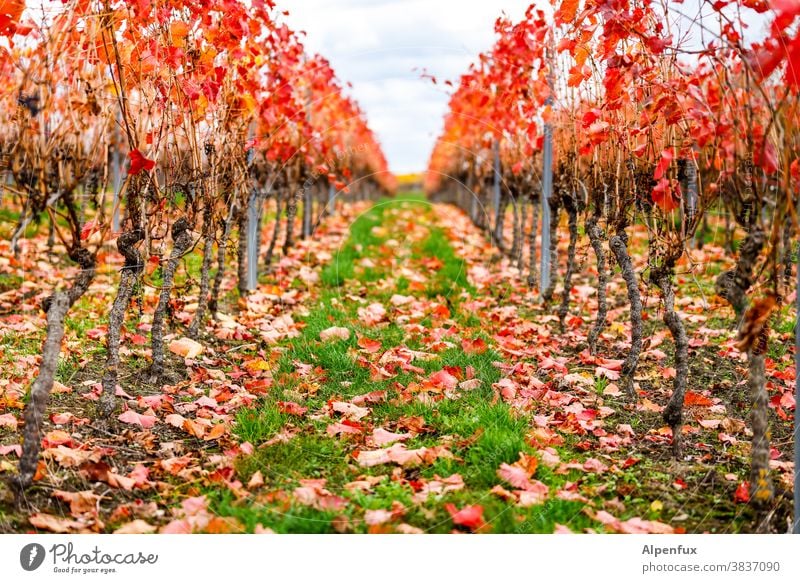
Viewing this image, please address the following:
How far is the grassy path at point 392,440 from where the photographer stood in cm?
291

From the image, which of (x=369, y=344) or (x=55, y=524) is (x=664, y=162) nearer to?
(x=369, y=344)

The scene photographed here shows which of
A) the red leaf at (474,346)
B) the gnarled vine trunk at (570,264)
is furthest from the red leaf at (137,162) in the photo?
the gnarled vine trunk at (570,264)

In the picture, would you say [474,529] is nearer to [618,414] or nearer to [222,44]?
[618,414]

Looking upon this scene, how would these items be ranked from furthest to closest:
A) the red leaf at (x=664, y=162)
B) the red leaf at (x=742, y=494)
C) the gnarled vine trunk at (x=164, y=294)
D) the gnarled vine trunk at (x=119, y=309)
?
the gnarled vine trunk at (x=164, y=294) < the gnarled vine trunk at (x=119, y=309) < the red leaf at (x=664, y=162) < the red leaf at (x=742, y=494)

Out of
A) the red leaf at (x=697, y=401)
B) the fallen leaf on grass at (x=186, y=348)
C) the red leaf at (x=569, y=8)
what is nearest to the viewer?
the red leaf at (x=569, y=8)

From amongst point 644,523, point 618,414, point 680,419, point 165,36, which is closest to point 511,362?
point 618,414

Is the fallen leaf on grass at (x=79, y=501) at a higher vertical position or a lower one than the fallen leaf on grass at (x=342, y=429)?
lower

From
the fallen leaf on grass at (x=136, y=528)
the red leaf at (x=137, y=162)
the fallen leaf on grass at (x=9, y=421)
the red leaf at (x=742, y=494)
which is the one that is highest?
the red leaf at (x=137, y=162)

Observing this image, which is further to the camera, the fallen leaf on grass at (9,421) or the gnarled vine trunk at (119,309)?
the gnarled vine trunk at (119,309)

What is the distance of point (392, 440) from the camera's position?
3637 mm

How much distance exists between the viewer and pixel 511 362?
Answer: 495cm

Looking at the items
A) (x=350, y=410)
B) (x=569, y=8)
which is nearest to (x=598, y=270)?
(x=569, y=8)

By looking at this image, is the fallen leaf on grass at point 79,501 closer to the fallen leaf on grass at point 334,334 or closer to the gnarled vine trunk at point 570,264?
the fallen leaf on grass at point 334,334

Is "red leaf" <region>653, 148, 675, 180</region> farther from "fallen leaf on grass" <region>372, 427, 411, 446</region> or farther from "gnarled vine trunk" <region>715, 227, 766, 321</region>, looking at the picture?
"fallen leaf on grass" <region>372, 427, 411, 446</region>
